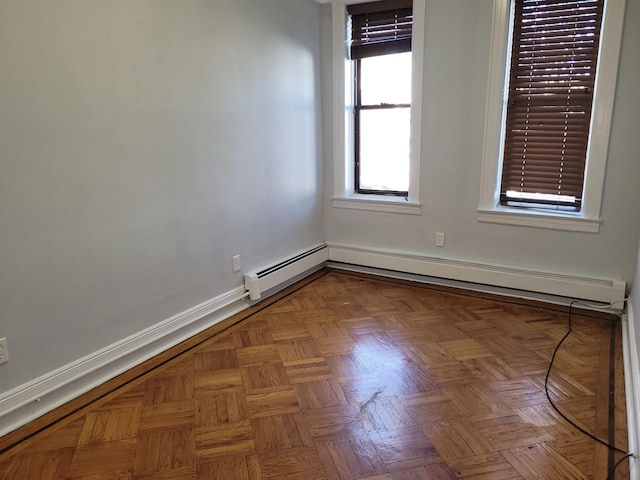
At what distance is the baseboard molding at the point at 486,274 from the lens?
128 inches

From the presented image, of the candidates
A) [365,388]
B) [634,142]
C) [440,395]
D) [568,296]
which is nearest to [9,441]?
[365,388]

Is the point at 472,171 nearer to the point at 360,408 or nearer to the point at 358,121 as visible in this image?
the point at 358,121

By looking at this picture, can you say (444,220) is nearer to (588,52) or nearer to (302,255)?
(302,255)

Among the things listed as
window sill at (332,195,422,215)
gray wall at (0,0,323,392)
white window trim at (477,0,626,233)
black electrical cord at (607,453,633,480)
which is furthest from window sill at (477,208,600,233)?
black electrical cord at (607,453,633,480)

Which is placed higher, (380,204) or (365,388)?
(380,204)

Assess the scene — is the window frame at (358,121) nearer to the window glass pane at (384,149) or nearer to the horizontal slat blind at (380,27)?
the window glass pane at (384,149)

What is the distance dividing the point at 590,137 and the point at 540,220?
627 millimetres

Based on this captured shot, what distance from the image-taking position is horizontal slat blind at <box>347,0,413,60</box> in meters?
3.66

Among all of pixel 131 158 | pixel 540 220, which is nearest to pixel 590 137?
pixel 540 220

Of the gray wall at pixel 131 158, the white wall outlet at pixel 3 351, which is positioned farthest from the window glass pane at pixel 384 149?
the white wall outlet at pixel 3 351

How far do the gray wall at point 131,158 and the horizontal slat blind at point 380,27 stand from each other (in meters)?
0.46

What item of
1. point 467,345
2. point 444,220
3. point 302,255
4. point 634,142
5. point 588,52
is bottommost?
point 467,345

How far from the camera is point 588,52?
3.08 meters

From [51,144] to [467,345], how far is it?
2432 mm
